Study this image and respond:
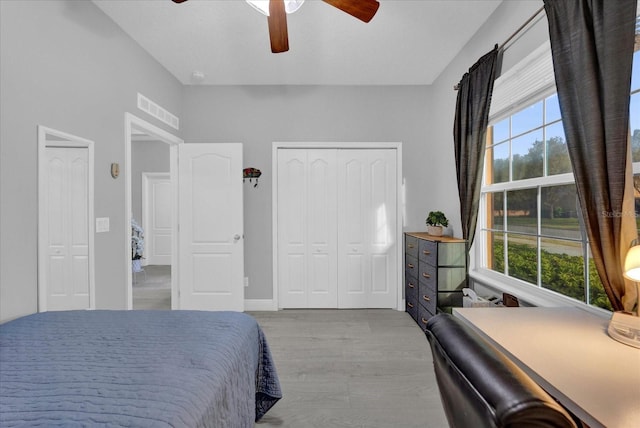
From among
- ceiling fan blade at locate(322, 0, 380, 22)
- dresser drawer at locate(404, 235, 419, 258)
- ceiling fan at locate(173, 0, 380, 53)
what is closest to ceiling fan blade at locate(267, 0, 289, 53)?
ceiling fan at locate(173, 0, 380, 53)

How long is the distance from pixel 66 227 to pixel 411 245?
312 centimetres

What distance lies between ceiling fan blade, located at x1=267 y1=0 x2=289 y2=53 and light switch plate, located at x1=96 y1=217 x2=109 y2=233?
5.96ft

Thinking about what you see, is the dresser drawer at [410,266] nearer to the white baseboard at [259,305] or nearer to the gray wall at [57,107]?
the white baseboard at [259,305]

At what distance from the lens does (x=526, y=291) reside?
6.80 feet

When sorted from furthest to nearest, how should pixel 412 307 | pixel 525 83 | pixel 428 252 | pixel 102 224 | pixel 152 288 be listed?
pixel 152 288, pixel 412 307, pixel 428 252, pixel 102 224, pixel 525 83

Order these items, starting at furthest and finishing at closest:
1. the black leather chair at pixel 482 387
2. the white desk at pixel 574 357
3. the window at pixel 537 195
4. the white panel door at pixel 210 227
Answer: the white panel door at pixel 210 227, the window at pixel 537 195, the white desk at pixel 574 357, the black leather chair at pixel 482 387

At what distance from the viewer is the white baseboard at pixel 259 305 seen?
368 cm

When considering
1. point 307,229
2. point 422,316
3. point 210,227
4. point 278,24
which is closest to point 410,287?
point 422,316

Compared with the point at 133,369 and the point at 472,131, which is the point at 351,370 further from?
the point at 472,131

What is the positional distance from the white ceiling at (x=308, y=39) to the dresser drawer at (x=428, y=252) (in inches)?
74.2

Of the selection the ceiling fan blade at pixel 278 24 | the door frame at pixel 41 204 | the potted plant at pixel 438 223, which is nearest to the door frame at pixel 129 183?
the door frame at pixel 41 204

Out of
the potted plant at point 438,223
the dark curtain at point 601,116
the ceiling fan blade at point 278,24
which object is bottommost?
the potted plant at point 438,223

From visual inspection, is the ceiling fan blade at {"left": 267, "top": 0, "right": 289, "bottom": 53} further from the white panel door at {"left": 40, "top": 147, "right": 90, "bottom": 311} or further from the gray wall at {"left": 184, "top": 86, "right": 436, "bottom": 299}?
the gray wall at {"left": 184, "top": 86, "right": 436, "bottom": 299}

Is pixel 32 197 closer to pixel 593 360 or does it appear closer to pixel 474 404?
pixel 474 404
